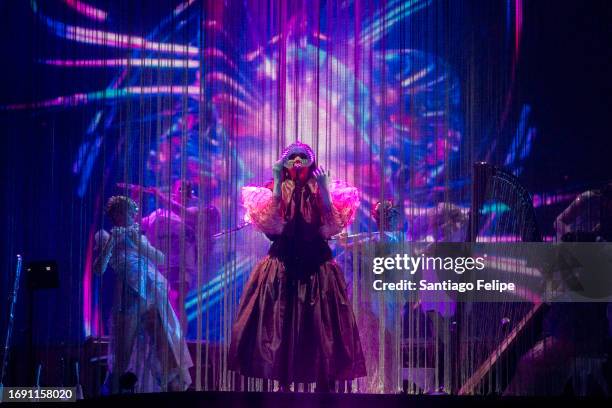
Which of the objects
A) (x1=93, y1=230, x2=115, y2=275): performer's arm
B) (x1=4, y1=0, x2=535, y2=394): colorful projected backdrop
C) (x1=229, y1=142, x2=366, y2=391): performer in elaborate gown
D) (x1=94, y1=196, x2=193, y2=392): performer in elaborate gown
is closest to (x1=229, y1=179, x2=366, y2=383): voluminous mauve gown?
(x1=229, y1=142, x2=366, y2=391): performer in elaborate gown

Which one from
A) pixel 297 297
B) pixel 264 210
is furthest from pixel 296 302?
pixel 264 210

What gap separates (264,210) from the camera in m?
4.27

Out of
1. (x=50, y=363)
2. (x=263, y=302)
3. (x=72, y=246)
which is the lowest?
(x=50, y=363)

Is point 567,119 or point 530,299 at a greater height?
point 567,119

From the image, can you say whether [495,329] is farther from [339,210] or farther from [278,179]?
[278,179]

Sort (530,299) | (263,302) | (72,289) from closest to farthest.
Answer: (263,302) < (530,299) < (72,289)

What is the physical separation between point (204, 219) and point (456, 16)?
6.65 feet

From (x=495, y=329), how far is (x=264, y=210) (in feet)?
5.82

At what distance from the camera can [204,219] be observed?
5.22 metres

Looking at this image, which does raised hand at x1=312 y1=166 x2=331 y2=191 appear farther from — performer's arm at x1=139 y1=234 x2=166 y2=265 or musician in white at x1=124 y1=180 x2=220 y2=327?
performer's arm at x1=139 y1=234 x2=166 y2=265

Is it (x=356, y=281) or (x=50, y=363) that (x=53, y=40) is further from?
(x=356, y=281)

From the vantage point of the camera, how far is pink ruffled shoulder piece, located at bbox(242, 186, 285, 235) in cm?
425

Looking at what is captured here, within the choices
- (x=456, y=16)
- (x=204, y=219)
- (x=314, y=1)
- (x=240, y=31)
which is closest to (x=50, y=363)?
(x=204, y=219)

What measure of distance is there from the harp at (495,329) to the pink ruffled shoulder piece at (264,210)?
3.87 ft
